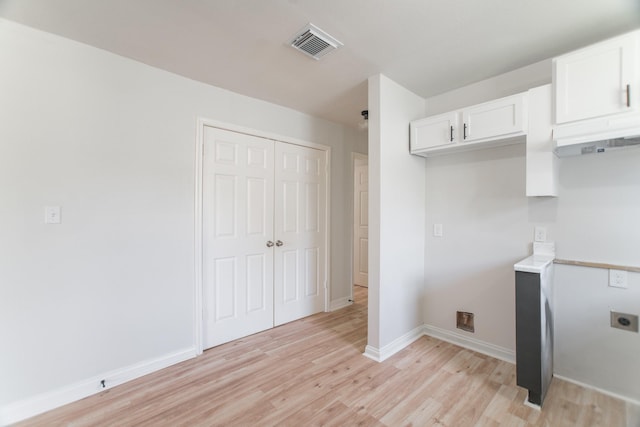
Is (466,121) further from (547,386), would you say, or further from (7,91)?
(7,91)

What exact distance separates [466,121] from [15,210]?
130 inches

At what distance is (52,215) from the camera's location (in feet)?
6.11

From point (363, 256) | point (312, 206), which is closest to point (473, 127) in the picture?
point (312, 206)

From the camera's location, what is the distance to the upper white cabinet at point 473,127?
2082mm

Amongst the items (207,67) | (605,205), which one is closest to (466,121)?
(605,205)

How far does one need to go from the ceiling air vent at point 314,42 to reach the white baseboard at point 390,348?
2.47 m

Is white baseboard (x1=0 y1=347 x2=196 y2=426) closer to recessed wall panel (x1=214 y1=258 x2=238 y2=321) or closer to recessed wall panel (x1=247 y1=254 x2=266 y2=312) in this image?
recessed wall panel (x1=214 y1=258 x2=238 y2=321)

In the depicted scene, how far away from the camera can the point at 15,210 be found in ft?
5.71

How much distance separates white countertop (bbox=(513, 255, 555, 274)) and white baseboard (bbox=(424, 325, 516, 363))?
89 centimetres

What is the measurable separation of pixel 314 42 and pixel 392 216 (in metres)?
1.54

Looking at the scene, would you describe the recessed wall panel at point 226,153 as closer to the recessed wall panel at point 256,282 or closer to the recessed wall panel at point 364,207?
the recessed wall panel at point 256,282

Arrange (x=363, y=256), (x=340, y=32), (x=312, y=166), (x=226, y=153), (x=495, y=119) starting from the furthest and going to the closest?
(x=363, y=256)
(x=312, y=166)
(x=226, y=153)
(x=495, y=119)
(x=340, y=32)

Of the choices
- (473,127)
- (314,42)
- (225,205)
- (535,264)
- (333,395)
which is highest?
(314,42)

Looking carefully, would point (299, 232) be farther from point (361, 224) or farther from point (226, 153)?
point (361, 224)
